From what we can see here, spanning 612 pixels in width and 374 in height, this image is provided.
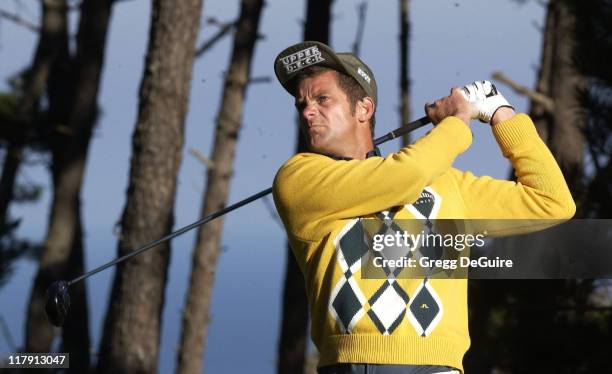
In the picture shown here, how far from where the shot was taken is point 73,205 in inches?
456

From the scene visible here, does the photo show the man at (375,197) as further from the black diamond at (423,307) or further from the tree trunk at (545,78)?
the tree trunk at (545,78)

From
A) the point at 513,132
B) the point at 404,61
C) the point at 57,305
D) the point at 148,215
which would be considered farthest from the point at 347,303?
the point at 404,61

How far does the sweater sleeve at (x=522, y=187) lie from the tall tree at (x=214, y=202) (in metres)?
10.4

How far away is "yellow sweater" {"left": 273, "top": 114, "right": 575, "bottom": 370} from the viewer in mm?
3299

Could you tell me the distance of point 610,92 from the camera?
290 inches

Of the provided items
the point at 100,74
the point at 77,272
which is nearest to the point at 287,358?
the point at 77,272

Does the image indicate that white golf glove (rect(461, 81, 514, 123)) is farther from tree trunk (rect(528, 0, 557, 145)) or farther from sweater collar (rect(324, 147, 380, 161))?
tree trunk (rect(528, 0, 557, 145))

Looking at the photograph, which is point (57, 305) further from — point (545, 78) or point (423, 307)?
point (545, 78)

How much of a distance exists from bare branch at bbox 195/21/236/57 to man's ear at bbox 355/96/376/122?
29.7 ft

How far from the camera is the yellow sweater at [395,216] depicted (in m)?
3.30

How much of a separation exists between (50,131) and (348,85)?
29.1ft

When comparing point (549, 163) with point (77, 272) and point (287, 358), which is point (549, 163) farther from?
point (77, 272)

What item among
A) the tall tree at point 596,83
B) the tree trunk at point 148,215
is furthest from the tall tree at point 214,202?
the tall tree at point 596,83

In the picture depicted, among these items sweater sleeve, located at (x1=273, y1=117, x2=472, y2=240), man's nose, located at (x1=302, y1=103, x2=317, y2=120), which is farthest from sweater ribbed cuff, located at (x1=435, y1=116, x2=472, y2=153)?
man's nose, located at (x1=302, y1=103, x2=317, y2=120)
